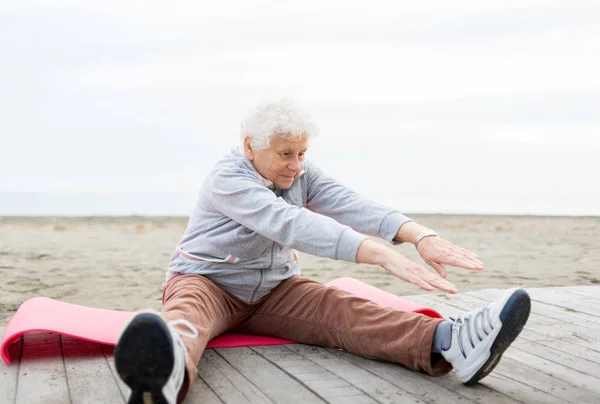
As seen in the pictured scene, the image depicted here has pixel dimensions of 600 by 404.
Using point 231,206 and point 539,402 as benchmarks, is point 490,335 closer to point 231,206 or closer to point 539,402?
point 539,402

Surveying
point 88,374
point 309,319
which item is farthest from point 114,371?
point 309,319

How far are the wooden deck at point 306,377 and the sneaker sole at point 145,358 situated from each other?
364 millimetres

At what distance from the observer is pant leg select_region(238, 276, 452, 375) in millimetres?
2584

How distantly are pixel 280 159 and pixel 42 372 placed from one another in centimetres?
125

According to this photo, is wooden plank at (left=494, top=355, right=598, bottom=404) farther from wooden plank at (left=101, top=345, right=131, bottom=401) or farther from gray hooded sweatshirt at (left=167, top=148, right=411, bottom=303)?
wooden plank at (left=101, top=345, right=131, bottom=401)

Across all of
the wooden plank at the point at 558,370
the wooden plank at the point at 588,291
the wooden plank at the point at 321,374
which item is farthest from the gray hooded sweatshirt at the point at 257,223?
the wooden plank at the point at 588,291

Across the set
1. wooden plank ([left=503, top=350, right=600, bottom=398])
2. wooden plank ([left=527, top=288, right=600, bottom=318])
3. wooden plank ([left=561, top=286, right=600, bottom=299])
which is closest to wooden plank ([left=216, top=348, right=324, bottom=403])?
wooden plank ([left=503, top=350, right=600, bottom=398])

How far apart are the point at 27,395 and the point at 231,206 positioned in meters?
1.02

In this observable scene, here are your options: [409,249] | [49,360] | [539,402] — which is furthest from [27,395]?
[409,249]

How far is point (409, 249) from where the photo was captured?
10.4m

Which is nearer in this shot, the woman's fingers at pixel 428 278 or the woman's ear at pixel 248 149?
the woman's fingers at pixel 428 278

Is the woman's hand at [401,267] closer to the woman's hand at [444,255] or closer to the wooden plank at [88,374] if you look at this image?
the woman's hand at [444,255]

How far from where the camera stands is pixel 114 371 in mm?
2584

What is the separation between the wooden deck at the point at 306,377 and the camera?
7.60 ft
